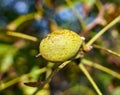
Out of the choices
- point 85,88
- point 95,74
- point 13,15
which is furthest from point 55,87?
point 13,15

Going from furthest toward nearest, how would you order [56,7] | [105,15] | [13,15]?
[13,15] < [56,7] < [105,15]

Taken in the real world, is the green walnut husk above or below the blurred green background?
above

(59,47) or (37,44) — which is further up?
(59,47)

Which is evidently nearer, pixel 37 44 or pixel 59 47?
pixel 59 47

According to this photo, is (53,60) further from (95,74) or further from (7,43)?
(95,74)

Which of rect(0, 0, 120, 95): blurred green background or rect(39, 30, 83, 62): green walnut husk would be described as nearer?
→ rect(39, 30, 83, 62): green walnut husk
